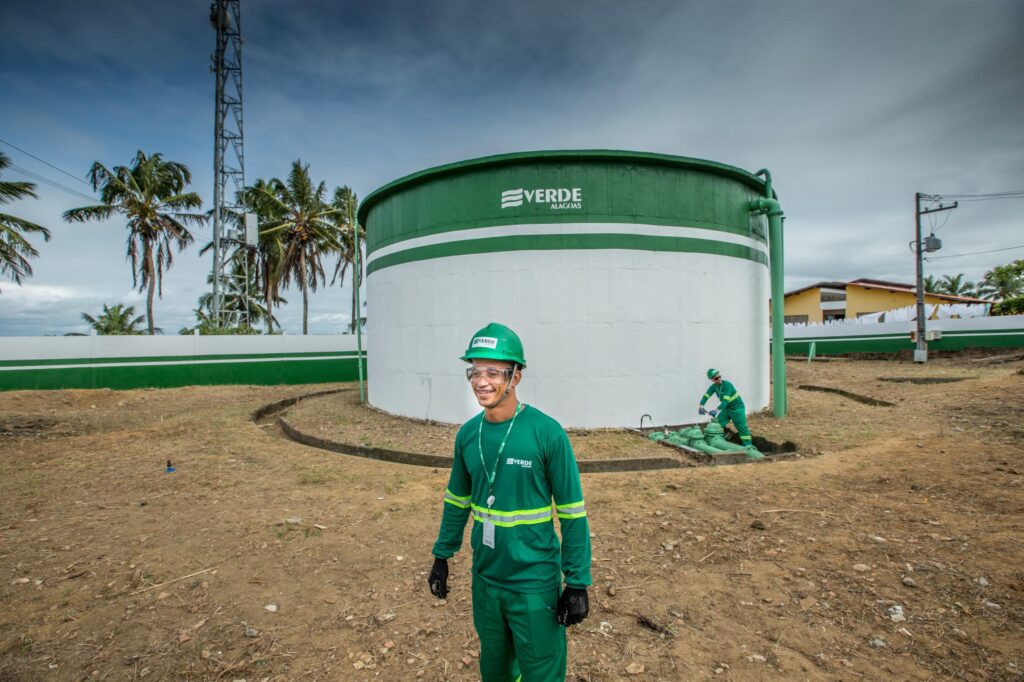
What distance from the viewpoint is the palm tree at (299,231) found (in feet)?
98.8

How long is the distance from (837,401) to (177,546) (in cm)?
1566

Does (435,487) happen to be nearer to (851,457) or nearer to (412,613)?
(412,613)

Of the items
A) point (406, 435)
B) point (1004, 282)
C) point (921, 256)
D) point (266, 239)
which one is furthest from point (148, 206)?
point (1004, 282)

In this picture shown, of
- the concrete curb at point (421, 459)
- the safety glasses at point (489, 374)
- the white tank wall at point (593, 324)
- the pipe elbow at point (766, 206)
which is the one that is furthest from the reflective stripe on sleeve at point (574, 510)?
the pipe elbow at point (766, 206)

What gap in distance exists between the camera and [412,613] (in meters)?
3.91

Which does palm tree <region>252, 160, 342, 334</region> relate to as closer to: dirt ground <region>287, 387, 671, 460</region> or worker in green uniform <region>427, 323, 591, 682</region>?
dirt ground <region>287, 387, 671, 460</region>

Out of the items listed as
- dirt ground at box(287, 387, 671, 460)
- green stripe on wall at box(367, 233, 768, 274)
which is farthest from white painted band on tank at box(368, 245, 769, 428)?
dirt ground at box(287, 387, 671, 460)

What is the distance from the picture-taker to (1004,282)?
1852 inches

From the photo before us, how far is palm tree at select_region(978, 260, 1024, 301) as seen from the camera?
37781 mm

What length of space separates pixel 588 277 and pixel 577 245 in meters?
0.72

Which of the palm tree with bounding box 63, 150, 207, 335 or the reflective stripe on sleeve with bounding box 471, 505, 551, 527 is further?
the palm tree with bounding box 63, 150, 207, 335

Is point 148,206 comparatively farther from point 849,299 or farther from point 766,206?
point 849,299

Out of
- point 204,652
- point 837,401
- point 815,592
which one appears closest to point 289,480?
point 204,652

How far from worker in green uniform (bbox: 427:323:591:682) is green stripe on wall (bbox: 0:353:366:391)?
67.4 feet
